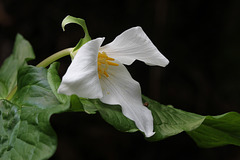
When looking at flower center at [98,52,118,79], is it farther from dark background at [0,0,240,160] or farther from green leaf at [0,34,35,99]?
dark background at [0,0,240,160]

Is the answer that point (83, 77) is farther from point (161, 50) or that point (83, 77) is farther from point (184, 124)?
point (161, 50)

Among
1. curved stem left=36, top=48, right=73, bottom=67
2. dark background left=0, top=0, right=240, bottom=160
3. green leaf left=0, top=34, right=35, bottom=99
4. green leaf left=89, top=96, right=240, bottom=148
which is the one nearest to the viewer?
green leaf left=89, top=96, right=240, bottom=148

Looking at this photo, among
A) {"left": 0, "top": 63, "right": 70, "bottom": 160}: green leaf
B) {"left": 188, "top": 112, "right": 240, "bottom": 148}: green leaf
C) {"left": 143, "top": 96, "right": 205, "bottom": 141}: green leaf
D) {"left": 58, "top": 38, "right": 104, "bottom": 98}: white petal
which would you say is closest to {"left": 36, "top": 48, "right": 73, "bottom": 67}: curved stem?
{"left": 0, "top": 63, "right": 70, "bottom": 160}: green leaf

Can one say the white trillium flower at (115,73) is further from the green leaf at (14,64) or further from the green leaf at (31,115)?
the green leaf at (14,64)

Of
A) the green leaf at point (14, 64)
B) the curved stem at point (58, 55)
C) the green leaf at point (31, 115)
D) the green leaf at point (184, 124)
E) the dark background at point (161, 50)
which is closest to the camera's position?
the green leaf at point (31, 115)

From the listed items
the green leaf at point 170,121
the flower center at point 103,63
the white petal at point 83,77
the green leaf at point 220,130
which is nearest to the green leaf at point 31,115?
the white petal at point 83,77

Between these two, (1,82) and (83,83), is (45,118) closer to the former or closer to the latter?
(83,83)
